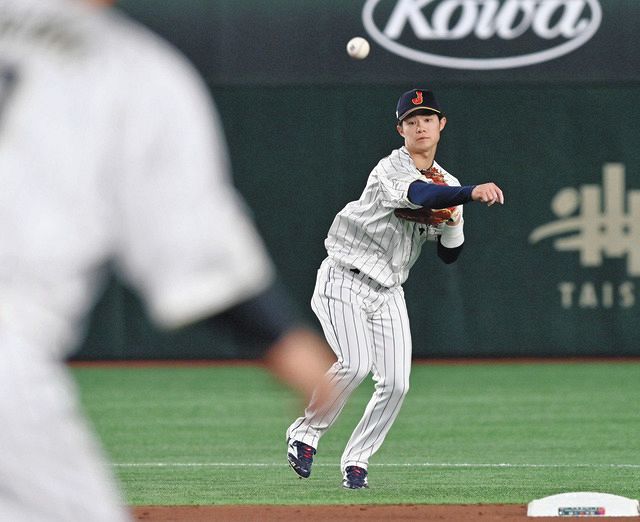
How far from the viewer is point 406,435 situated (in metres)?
9.55

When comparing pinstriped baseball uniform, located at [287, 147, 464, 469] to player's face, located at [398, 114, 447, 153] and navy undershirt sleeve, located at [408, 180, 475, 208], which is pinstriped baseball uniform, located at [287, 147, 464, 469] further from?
navy undershirt sleeve, located at [408, 180, 475, 208]

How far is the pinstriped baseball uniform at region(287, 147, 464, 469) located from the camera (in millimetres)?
6996

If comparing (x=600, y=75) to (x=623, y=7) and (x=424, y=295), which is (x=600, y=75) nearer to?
(x=623, y=7)

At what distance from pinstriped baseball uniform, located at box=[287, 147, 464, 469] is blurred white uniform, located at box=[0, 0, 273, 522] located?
4.96 m

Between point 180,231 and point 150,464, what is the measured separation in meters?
6.31

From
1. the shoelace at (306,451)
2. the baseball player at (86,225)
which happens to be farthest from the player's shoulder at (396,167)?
the baseball player at (86,225)

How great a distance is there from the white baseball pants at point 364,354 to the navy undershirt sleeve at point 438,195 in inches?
26.2

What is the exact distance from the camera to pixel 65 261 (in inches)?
76.0

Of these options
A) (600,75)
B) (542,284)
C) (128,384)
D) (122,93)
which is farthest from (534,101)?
(122,93)

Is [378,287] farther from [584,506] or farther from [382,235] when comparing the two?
[584,506]

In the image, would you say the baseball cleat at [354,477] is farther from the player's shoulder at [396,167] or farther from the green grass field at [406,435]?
the player's shoulder at [396,167]

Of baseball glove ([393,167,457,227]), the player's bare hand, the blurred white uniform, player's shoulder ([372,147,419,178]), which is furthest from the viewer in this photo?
baseball glove ([393,167,457,227])

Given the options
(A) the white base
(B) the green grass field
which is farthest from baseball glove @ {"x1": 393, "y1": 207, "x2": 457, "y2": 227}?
(A) the white base

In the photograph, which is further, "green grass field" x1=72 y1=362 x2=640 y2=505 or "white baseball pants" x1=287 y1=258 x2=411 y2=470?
"green grass field" x1=72 y1=362 x2=640 y2=505
